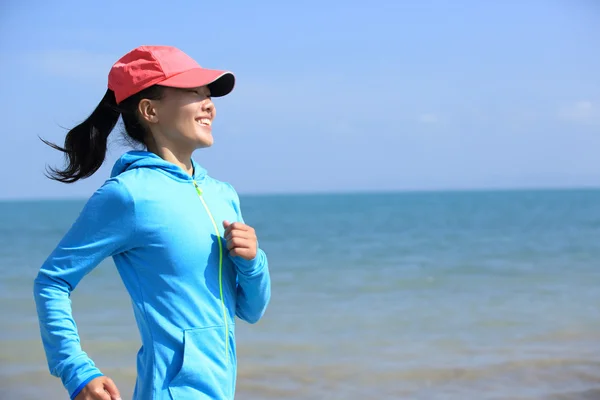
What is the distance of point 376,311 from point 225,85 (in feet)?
24.6

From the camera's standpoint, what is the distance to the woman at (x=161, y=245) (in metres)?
1.75

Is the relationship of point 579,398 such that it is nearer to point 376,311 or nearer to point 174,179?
point 376,311

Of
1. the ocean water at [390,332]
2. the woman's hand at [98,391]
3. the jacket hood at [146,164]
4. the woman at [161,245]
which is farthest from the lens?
the ocean water at [390,332]

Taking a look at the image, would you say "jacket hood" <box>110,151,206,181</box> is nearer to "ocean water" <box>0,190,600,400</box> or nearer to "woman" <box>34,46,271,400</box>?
"woman" <box>34,46,271,400</box>

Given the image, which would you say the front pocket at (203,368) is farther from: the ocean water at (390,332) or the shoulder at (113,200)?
the ocean water at (390,332)

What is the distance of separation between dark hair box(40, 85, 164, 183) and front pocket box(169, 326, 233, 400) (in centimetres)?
55

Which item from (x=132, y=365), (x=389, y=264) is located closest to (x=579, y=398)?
(x=132, y=365)

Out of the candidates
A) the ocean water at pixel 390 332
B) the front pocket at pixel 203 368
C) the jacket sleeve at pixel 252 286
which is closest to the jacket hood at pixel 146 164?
the jacket sleeve at pixel 252 286

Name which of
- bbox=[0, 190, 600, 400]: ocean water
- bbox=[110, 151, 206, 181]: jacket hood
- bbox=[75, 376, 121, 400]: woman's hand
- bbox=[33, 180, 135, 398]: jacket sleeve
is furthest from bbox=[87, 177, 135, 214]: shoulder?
bbox=[0, 190, 600, 400]: ocean water

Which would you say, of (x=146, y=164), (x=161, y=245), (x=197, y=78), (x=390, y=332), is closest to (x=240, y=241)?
(x=161, y=245)

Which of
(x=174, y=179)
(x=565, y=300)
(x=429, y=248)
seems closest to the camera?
(x=174, y=179)

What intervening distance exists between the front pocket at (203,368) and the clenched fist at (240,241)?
0.19m

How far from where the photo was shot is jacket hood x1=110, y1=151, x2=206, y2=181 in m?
1.91

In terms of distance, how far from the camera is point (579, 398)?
5.64 m
